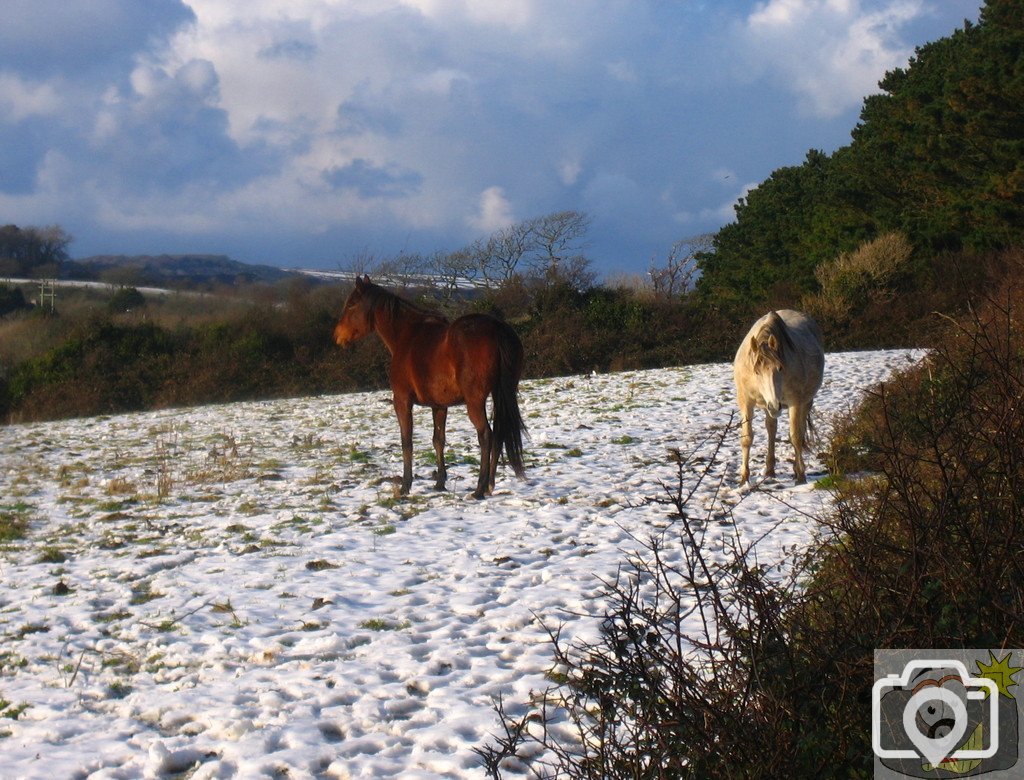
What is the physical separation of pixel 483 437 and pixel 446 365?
824mm

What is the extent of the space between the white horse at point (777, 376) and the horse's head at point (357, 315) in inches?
157

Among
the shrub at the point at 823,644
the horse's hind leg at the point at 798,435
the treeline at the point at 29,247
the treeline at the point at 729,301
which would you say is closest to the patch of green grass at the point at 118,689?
the shrub at the point at 823,644

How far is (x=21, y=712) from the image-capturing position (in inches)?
174

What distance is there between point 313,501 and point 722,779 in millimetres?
7368

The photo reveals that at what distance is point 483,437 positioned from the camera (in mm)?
8789

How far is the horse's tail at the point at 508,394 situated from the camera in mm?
8430

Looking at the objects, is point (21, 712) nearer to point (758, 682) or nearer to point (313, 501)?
point (758, 682)

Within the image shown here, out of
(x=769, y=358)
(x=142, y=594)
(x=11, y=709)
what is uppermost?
(x=769, y=358)

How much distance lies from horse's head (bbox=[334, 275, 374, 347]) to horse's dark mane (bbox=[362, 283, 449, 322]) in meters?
0.02

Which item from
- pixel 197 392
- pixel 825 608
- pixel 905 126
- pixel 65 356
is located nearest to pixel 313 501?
pixel 825 608

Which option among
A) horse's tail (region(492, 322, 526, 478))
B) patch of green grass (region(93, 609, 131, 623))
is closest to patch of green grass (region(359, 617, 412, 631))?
patch of green grass (region(93, 609, 131, 623))

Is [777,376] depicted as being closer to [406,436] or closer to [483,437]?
[483,437]

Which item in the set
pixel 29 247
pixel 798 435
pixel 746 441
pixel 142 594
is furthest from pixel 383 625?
pixel 29 247

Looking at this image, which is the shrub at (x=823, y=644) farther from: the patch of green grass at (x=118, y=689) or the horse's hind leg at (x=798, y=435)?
the horse's hind leg at (x=798, y=435)
